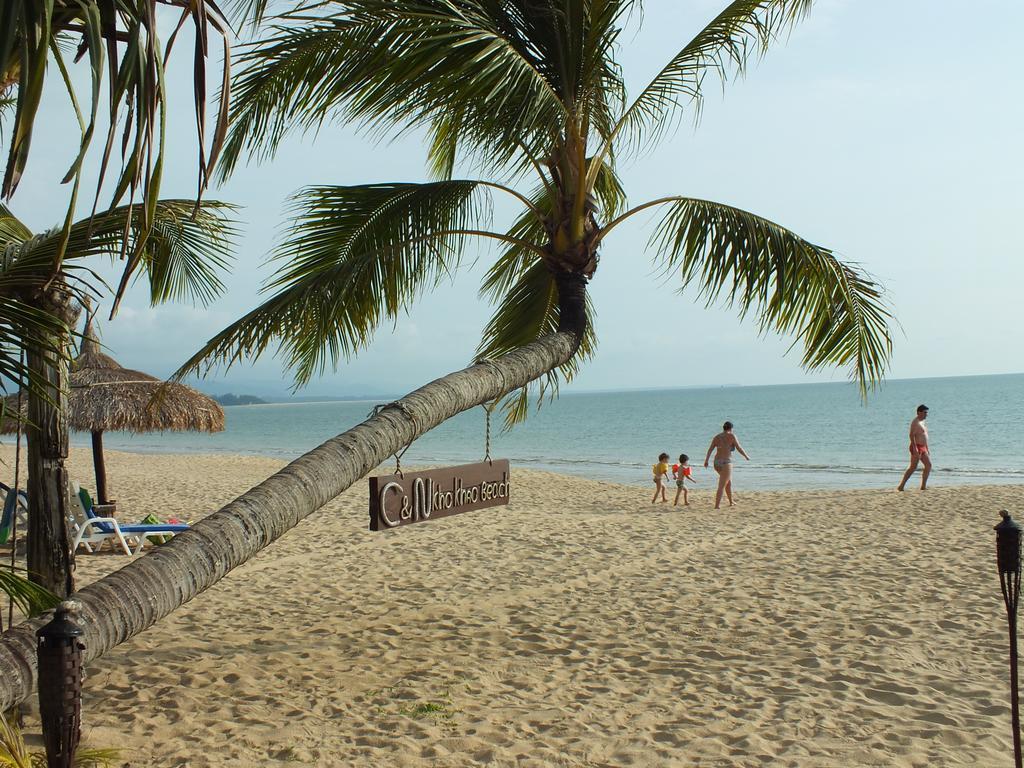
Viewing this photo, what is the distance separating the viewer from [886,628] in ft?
18.1

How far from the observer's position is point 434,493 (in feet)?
12.3

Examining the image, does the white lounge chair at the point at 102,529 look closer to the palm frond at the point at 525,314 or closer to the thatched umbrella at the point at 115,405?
the thatched umbrella at the point at 115,405

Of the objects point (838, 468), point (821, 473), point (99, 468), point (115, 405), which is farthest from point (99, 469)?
point (838, 468)

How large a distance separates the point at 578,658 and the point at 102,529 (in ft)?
22.8

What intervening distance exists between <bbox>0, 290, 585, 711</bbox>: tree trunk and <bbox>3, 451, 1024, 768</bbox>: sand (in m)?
1.05

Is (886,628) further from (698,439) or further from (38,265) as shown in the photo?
(698,439)

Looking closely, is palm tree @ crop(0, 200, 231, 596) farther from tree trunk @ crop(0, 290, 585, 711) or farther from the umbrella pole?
the umbrella pole

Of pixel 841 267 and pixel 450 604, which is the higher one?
pixel 841 267

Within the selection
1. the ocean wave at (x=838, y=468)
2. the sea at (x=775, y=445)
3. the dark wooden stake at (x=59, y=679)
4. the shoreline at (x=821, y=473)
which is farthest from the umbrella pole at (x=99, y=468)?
the ocean wave at (x=838, y=468)

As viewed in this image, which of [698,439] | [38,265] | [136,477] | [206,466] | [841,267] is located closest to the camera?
[38,265]

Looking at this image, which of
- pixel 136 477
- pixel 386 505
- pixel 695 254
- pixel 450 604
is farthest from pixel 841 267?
pixel 136 477

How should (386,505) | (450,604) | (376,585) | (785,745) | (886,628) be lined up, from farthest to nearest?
(376,585)
(450,604)
(886,628)
(785,745)
(386,505)

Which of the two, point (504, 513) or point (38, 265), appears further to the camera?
point (504, 513)

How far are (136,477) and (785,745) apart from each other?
19188mm
